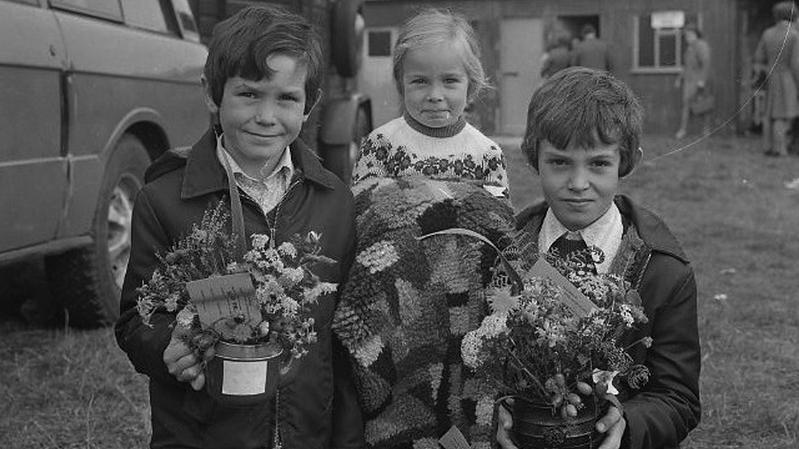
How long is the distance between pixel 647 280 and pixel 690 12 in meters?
20.5

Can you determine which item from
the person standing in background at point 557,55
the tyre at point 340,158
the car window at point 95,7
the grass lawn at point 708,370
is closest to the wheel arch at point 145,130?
the car window at point 95,7

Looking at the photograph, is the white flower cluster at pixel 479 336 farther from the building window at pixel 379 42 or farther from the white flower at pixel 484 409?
the building window at pixel 379 42

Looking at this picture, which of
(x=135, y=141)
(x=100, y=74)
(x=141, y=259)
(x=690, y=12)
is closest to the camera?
(x=141, y=259)

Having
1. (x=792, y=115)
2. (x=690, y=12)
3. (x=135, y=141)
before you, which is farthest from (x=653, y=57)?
(x=135, y=141)

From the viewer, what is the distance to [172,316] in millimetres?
2383

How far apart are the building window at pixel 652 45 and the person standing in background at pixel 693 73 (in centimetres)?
68

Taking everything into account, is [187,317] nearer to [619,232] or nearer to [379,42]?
[619,232]

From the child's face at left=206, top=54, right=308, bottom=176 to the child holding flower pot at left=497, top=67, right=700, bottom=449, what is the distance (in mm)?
527

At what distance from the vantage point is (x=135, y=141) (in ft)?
18.8

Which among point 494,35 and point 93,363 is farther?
point 494,35

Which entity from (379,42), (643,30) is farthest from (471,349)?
(643,30)

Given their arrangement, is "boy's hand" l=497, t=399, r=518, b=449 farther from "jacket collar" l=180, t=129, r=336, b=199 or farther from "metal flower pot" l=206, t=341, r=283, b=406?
"jacket collar" l=180, t=129, r=336, b=199

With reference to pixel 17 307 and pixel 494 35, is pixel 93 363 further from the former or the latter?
pixel 494 35

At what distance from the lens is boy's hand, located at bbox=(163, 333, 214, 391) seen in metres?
2.22
